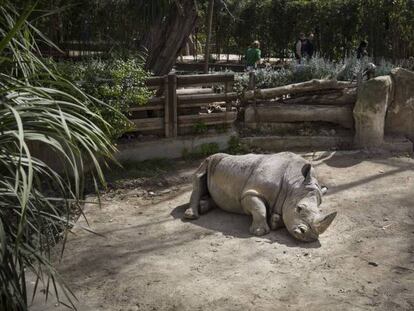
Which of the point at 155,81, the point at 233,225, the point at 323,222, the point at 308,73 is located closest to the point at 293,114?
the point at 308,73

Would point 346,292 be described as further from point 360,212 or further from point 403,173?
point 403,173

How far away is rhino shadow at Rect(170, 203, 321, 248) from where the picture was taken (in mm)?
5535

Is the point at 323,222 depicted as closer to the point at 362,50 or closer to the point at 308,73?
the point at 308,73

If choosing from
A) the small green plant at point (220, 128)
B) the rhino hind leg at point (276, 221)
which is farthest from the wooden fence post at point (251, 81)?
the rhino hind leg at point (276, 221)

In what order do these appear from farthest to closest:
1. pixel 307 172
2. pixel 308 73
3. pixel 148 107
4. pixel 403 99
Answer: pixel 308 73 → pixel 403 99 → pixel 148 107 → pixel 307 172

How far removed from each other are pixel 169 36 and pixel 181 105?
4.66 feet

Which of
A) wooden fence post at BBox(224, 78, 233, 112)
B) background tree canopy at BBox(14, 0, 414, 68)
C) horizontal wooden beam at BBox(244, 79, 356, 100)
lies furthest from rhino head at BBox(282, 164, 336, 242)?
background tree canopy at BBox(14, 0, 414, 68)

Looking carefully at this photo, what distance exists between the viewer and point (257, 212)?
19.2 feet

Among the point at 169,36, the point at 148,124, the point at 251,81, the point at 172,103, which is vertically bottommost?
the point at 148,124

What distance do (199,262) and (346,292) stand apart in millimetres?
1326

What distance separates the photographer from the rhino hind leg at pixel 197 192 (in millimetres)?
6316

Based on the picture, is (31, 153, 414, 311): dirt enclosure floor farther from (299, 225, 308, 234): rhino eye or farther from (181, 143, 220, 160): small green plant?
(181, 143, 220, 160): small green plant

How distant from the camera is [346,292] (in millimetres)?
4480

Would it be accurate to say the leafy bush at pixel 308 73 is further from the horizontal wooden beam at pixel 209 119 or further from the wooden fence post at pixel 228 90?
the horizontal wooden beam at pixel 209 119
